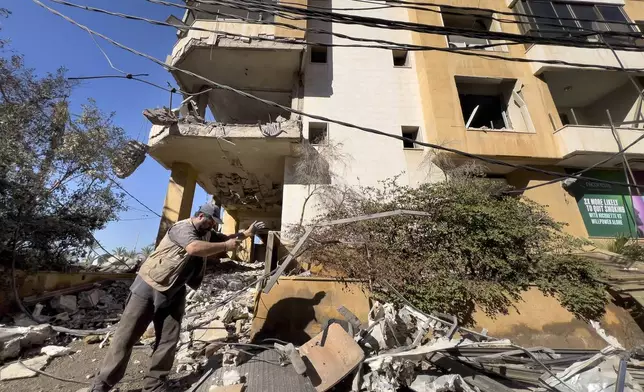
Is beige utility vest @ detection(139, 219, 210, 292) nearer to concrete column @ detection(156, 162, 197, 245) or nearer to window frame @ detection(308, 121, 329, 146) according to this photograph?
concrete column @ detection(156, 162, 197, 245)

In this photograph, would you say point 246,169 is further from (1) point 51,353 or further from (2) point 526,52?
(2) point 526,52

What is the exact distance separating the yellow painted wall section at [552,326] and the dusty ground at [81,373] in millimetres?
4495

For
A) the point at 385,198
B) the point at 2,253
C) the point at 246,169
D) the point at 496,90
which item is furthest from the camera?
the point at 496,90

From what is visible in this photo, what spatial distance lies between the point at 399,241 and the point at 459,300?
1354 mm

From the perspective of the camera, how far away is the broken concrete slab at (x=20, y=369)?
115 inches

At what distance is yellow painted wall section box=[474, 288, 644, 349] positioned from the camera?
4117mm

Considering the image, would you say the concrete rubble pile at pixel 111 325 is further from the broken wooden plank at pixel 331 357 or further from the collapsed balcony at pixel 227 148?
the collapsed balcony at pixel 227 148

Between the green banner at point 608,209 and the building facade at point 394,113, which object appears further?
the green banner at point 608,209

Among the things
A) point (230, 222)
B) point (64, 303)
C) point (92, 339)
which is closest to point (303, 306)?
point (92, 339)

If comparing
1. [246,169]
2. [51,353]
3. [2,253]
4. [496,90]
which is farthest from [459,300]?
[496,90]

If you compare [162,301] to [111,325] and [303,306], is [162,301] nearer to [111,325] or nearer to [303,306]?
[303,306]

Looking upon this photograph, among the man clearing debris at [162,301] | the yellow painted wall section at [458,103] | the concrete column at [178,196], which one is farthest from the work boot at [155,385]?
the yellow painted wall section at [458,103]

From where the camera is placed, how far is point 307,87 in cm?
923

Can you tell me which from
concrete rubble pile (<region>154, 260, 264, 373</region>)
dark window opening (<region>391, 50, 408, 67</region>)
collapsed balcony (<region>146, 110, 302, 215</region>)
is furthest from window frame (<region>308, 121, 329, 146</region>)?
concrete rubble pile (<region>154, 260, 264, 373</region>)
